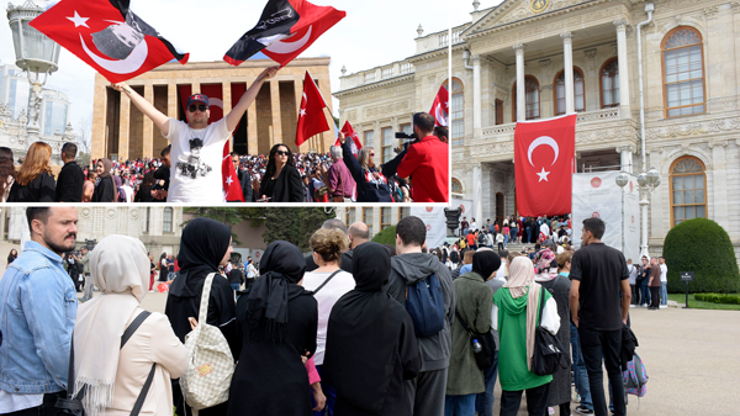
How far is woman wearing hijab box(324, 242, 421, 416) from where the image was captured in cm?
277

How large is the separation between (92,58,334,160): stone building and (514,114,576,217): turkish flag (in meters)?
15.4

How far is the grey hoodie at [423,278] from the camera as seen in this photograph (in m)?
3.38

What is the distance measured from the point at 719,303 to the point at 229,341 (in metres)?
17.4

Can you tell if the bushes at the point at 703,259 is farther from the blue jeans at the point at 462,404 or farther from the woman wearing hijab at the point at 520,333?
the blue jeans at the point at 462,404

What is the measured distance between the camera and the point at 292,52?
4207mm

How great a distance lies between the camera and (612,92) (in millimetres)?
25938

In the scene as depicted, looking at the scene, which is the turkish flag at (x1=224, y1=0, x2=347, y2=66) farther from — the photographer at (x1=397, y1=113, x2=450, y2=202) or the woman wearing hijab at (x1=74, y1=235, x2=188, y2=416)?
the woman wearing hijab at (x1=74, y1=235, x2=188, y2=416)

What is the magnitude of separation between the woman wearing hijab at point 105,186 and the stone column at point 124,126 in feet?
3.13

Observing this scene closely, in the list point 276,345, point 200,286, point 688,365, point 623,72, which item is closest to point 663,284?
point 688,365

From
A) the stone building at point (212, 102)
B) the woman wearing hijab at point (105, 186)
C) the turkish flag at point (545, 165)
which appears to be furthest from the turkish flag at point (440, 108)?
the turkish flag at point (545, 165)

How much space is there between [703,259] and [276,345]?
1895 cm

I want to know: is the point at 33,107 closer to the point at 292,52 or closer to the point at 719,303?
the point at 292,52

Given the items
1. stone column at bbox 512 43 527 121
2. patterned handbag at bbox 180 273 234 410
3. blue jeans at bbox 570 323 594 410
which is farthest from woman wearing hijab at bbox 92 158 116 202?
stone column at bbox 512 43 527 121

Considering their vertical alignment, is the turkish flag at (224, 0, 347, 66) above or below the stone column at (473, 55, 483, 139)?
below
